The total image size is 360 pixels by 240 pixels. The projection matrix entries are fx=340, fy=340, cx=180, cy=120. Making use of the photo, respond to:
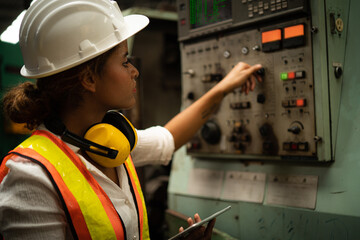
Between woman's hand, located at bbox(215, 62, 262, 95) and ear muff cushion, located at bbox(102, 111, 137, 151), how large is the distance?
0.48 meters

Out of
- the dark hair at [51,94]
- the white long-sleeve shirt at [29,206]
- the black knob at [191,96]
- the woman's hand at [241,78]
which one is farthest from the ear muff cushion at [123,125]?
the black knob at [191,96]

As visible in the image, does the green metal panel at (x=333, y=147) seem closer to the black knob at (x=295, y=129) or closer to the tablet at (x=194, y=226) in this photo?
the black knob at (x=295, y=129)

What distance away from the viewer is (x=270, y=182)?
138cm

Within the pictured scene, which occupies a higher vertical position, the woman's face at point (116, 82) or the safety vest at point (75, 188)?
the woman's face at point (116, 82)

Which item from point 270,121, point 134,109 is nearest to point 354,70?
point 270,121

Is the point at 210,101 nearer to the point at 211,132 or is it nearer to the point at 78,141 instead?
the point at 211,132

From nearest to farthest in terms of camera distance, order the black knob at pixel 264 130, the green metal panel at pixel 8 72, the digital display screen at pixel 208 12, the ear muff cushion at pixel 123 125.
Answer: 1. the ear muff cushion at pixel 123 125
2. the black knob at pixel 264 130
3. the digital display screen at pixel 208 12
4. the green metal panel at pixel 8 72

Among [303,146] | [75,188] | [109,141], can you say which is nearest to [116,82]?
[109,141]

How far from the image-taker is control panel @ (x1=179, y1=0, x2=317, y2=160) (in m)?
1.27

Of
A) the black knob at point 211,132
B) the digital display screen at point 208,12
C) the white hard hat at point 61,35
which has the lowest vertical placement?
the black knob at point 211,132

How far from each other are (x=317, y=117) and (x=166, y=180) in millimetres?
1054

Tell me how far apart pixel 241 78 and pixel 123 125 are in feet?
1.78

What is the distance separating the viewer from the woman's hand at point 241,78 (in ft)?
4.51

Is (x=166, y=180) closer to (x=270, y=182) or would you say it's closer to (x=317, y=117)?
(x=270, y=182)
